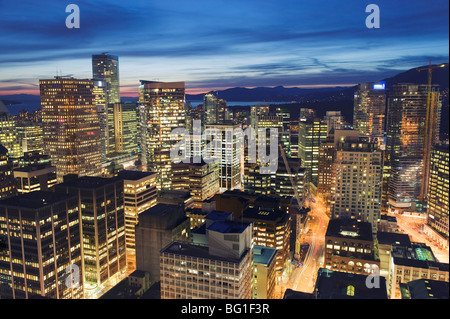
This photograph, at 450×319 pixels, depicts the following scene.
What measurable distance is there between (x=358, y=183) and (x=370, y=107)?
6034 cm

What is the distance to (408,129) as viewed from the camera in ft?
198

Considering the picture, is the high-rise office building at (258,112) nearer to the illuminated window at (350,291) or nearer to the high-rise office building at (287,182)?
the high-rise office building at (287,182)

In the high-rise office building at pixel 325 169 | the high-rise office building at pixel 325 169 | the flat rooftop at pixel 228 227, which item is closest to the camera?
the flat rooftop at pixel 228 227

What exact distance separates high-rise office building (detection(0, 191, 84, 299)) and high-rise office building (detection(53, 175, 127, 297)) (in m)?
3.64

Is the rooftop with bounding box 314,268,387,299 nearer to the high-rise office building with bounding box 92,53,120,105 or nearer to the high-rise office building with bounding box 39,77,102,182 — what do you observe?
the high-rise office building with bounding box 39,77,102,182

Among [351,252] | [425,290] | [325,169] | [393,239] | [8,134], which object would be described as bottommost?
[351,252]

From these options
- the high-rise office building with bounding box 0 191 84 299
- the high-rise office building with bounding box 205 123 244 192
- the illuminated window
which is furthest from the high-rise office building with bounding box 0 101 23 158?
the illuminated window

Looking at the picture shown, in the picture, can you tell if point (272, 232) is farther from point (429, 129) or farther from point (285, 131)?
point (285, 131)

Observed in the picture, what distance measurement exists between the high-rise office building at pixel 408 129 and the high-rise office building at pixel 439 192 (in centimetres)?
1210

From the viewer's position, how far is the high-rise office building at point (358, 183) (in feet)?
122

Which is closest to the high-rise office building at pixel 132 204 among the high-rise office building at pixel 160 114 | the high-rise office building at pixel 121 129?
the high-rise office building at pixel 160 114

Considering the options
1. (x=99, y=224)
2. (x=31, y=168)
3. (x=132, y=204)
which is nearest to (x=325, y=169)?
(x=132, y=204)
